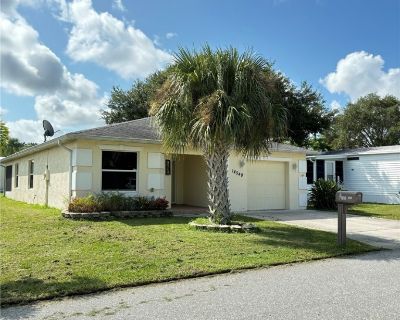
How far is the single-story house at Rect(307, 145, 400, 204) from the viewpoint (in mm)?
23359

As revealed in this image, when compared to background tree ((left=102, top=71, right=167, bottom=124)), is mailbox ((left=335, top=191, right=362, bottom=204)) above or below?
below

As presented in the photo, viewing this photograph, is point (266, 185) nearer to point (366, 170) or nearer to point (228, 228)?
point (228, 228)

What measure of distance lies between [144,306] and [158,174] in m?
10.4

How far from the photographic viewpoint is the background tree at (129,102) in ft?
114

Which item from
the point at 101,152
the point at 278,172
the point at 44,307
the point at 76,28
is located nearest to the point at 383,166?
the point at 278,172

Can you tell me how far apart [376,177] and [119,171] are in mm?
16187

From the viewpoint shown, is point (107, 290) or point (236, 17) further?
point (236, 17)

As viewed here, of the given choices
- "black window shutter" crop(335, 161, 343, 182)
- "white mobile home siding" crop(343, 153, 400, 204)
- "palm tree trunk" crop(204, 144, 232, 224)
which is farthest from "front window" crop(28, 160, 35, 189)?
"white mobile home siding" crop(343, 153, 400, 204)

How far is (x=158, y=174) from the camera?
50.4 ft

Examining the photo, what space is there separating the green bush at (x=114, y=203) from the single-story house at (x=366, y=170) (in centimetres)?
1100

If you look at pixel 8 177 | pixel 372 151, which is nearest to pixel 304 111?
pixel 372 151

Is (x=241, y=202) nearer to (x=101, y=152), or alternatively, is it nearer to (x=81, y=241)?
(x=101, y=152)

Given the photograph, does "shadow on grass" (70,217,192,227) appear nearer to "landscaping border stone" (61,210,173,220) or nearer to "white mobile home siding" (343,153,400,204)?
"landscaping border stone" (61,210,173,220)

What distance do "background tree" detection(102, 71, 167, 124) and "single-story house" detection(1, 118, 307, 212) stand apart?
14.1 metres
